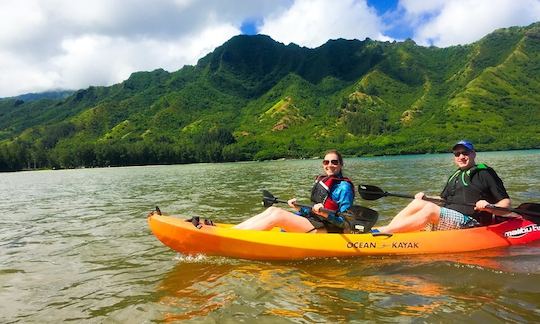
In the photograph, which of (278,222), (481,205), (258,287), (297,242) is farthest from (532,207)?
(258,287)

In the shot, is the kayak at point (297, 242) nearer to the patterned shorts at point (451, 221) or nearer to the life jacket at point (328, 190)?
the patterned shorts at point (451, 221)

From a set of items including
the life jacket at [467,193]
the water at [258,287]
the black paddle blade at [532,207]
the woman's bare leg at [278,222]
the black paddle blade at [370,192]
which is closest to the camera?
the water at [258,287]

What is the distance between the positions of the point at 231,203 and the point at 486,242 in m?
11.8

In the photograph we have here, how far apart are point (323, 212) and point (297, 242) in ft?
2.53

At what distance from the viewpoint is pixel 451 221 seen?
28.4 feet

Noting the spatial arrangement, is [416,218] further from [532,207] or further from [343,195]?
[532,207]

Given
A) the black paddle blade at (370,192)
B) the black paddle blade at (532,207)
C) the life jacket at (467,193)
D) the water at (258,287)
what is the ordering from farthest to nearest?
the black paddle blade at (370,192), the black paddle blade at (532,207), the life jacket at (467,193), the water at (258,287)

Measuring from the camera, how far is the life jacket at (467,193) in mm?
8508

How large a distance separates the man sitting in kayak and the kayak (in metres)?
0.24

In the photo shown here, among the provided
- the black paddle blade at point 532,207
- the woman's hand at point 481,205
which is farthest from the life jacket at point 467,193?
the black paddle blade at point 532,207

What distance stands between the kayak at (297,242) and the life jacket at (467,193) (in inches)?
20.8

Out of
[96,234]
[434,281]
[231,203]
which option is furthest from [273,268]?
[231,203]

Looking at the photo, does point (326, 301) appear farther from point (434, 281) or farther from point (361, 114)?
point (361, 114)

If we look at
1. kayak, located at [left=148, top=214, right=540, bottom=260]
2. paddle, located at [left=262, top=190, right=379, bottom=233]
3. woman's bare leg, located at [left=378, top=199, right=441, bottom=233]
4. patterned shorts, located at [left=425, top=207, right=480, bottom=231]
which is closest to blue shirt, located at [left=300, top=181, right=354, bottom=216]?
paddle, located at [left=262, top=190, right=379, bottom=233]
